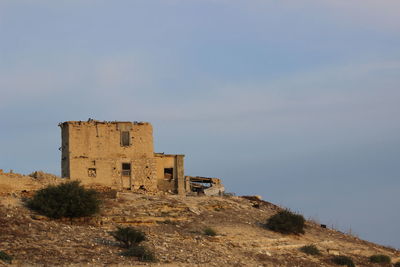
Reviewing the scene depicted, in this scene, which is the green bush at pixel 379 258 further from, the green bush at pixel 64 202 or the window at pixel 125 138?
the window at pixel 125 138

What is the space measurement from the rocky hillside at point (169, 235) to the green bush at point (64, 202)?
41 cm

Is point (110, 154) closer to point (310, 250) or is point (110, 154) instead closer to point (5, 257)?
point (310, 250)

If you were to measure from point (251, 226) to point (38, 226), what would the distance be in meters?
11.7

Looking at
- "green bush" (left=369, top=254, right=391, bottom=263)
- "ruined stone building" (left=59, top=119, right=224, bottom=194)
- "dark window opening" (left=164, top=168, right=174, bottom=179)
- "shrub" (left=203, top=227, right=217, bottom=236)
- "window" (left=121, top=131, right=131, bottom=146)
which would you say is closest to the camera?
"shrub" (left=203, top=227, right=217, bottom=236)

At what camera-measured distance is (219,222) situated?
3622 centimetres

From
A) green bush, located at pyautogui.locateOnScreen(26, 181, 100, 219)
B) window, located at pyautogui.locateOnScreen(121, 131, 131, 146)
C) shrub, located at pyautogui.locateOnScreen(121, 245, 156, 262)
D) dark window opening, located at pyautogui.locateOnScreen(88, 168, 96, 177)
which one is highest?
window, located at pyautogui.locateOnScreen(121, 131, 131, 146)

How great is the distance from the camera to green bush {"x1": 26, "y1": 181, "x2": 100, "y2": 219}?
32244mm

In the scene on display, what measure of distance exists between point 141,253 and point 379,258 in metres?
15.4

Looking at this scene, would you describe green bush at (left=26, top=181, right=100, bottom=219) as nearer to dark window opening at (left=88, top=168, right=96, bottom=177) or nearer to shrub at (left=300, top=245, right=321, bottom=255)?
dark window opening at (left=88, top=168, right=96, bottom=177)

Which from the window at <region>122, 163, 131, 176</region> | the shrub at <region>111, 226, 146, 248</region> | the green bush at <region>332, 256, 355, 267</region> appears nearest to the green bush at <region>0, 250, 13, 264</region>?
the shrub at <region>111, 226, 146, 248</region>

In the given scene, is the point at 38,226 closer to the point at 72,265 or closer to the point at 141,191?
the point at 72,265

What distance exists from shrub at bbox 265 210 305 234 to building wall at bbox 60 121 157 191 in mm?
8250

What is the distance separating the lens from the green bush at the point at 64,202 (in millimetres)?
32244

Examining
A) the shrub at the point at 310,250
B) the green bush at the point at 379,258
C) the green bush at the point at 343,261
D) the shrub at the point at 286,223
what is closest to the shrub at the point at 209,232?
the shrub at the point at 310,250
